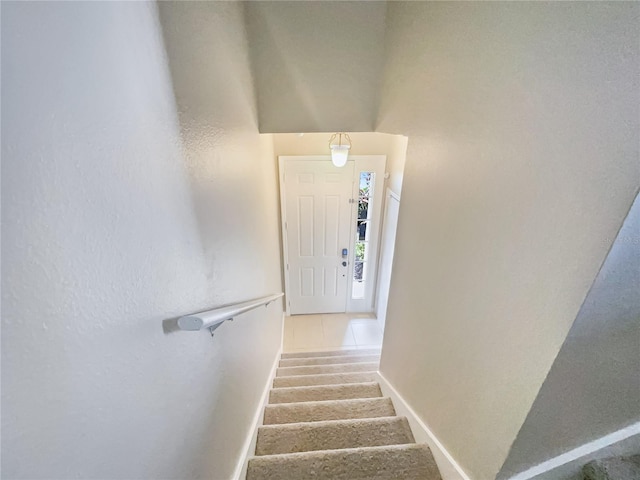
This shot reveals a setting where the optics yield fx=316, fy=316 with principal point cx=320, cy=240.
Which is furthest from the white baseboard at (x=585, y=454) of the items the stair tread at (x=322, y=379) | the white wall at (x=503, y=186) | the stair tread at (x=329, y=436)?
the stair tread at (x=322, y=379)

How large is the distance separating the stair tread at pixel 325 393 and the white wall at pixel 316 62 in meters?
1.85

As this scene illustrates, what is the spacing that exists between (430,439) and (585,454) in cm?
61

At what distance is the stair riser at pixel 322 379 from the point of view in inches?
100

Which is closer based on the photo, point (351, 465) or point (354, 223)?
point (351, 465)

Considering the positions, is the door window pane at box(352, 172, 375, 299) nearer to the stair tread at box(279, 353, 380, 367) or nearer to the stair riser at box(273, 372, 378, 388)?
the stair tread at box(279, 353, 380, 367)

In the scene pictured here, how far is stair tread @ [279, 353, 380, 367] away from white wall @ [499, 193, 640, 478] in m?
2.16

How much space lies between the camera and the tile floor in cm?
378

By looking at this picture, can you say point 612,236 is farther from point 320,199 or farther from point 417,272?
point 320,199

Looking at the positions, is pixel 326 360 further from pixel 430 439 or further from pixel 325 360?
pixel 430 439

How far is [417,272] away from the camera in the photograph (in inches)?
62.9

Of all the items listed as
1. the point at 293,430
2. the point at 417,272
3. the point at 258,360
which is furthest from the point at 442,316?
the point at 258,360

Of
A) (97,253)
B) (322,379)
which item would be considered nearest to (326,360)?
(322,379)

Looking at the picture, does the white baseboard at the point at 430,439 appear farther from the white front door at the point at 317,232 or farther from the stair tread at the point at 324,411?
the white front door at the point at 317,232

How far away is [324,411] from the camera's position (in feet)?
6.36
